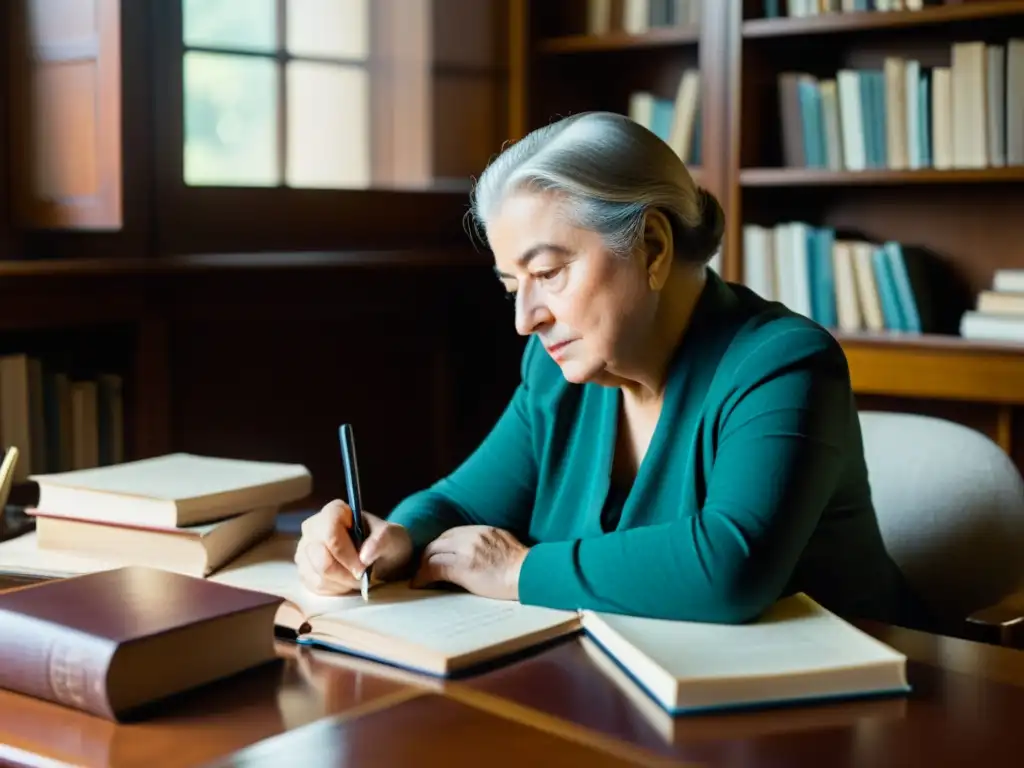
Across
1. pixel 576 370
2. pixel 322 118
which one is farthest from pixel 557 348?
pixel 322 118

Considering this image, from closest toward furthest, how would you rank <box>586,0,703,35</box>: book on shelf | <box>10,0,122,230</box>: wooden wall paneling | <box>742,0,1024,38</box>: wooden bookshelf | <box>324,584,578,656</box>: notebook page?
<box>324,584,578,656</box>: notebook page
<box>10,0,122,230</box>: wooden wall paneling
<box>742,0,1024,38</box>: wooden bookshelf
<box>586,0,703,35</box>: book on shelf

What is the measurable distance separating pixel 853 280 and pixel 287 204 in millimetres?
1361

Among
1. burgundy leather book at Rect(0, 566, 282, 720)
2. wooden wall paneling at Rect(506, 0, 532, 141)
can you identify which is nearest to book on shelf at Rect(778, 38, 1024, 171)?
wooden wall paneling at Rect(506, 0, 532, 141)

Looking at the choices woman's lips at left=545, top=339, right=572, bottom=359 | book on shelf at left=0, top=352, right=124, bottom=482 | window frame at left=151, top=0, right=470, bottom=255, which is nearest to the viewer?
woman's lips at left=545, top=339, right=572, bottom=359

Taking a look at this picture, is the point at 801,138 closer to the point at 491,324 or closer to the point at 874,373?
the point at 874,373

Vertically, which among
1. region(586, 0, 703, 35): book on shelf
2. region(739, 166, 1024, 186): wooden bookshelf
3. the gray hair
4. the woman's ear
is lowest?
the woman's ear

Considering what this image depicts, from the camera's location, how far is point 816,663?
1105mm

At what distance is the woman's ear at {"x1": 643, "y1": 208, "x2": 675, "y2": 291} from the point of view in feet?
5.11

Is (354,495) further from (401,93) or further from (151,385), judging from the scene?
(401,93)

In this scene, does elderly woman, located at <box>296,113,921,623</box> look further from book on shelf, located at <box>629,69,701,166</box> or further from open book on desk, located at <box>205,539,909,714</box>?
book on shelf, located at <box>629,69,701,166</box>

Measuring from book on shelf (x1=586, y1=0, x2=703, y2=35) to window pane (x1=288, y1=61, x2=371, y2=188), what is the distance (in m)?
0.74

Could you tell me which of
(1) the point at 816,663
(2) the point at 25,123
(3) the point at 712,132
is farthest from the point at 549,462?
(3) the point at 712,132

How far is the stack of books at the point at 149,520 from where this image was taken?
4.85ft

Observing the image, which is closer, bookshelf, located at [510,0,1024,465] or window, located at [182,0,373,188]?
window, located at [182,0,373,188]
